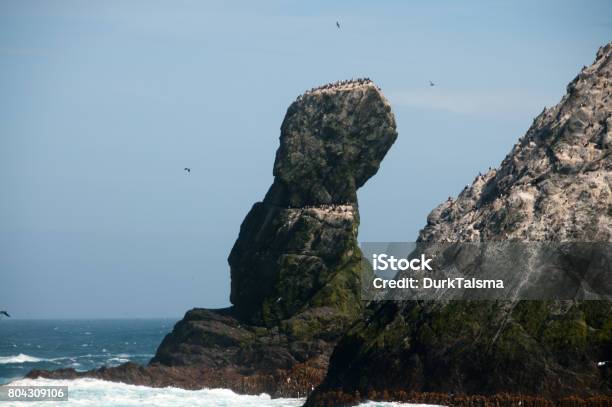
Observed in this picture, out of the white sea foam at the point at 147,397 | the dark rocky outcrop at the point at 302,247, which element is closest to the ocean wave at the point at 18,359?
the dark rocky outcrop at the point at 302,247

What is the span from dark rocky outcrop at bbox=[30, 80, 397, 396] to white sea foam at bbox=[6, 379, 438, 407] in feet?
16.0

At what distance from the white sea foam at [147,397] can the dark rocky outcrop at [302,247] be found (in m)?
4.87

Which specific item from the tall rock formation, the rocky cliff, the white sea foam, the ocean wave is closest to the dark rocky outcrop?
the tall rock formation

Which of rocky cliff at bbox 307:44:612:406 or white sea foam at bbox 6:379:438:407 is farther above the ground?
rocky cliff at bbox 307:44:612:406

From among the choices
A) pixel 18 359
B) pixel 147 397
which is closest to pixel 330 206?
pixel 147 397

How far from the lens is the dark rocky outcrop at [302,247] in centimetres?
10531

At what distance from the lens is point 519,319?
74812 millimetres

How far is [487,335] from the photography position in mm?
74375

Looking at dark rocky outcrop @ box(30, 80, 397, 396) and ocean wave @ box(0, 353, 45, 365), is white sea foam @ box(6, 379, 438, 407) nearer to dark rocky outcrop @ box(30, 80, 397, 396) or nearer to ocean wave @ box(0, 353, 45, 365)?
dark rocky outcrop @ box(30, 80, 397, 396)

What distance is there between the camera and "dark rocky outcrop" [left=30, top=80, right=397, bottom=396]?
105 meters

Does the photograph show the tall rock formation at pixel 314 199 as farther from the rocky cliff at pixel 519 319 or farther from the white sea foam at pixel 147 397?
the rocky cliff at pixel 519 319

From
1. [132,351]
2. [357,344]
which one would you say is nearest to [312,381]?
[357,344]

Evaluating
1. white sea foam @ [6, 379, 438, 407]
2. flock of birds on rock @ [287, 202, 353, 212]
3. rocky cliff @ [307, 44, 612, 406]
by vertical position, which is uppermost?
flock of birds on rock @ [287, 202, 353, 212]

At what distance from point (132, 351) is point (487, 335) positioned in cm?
10647
